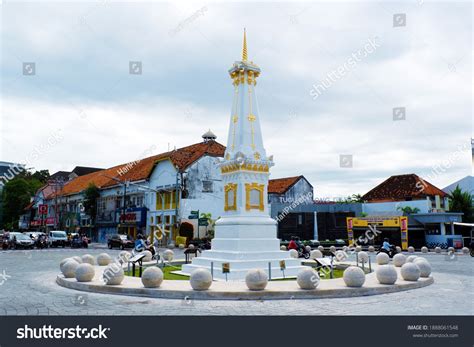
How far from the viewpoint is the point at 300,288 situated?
1166 cm

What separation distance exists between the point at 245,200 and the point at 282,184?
36.3 meters

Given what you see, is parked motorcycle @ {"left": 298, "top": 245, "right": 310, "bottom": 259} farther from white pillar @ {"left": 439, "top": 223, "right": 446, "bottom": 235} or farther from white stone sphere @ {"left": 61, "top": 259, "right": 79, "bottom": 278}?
white pillar @ {"left": 439, "top": 223, "right": 446, "bottom": 235}

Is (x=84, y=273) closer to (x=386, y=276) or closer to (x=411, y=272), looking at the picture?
(x=386, y=276)

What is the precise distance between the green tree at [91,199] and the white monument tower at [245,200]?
44.9m

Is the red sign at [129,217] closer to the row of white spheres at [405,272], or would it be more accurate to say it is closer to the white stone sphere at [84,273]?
the white stone sphere at [84,273]

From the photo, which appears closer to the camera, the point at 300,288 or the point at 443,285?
the point at 300,288

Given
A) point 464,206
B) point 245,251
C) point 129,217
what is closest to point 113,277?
point 245,251

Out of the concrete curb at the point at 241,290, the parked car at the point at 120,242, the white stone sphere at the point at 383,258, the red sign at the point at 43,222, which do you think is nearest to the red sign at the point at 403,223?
the white stone sphere at the point at 383,258

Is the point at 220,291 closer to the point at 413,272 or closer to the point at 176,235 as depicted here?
the point at 413,272

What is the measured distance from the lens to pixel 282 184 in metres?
51.9

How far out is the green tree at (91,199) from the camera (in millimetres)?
57844

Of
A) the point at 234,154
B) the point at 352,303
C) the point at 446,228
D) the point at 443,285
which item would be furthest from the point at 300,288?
the point at 446,228

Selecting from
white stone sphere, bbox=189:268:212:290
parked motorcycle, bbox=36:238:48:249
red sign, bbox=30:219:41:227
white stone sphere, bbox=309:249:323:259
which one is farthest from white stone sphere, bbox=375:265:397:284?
red sign, bbox=30:219:41:227
